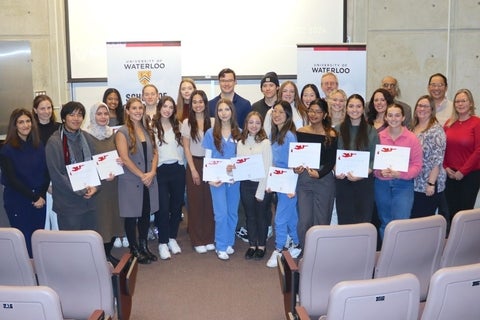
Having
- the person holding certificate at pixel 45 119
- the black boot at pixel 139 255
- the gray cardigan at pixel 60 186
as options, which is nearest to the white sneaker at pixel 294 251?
the black boot at pixel 139 255

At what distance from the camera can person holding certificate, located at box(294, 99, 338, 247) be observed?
5160mm

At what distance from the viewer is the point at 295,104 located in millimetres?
6059

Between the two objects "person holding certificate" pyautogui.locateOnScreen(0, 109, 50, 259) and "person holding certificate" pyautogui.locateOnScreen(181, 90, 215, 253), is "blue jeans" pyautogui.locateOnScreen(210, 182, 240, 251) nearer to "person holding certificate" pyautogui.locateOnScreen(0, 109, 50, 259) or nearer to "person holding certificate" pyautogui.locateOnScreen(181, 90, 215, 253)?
"person holding certificate" pyautogui.locateOnScreen(181, 90, 215, 253)

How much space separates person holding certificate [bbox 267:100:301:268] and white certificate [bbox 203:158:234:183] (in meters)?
0.49

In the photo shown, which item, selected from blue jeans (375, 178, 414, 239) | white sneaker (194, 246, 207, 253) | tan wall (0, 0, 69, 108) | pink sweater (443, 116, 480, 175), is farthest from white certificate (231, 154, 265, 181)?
tan wall (0, 0, 69, 108)

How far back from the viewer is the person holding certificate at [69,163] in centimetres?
484

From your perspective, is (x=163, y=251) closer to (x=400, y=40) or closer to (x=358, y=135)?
(x=358, y=135)

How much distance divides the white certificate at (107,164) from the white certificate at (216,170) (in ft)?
2.90

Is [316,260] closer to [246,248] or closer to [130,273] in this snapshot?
[130,273]

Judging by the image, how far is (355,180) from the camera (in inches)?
203

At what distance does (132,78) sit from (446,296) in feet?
17.3

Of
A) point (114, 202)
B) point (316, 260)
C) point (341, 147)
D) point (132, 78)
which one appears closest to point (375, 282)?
point (316, 260)

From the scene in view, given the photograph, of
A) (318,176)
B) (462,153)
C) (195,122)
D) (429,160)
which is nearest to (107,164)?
(195,122)

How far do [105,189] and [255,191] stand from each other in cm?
149
